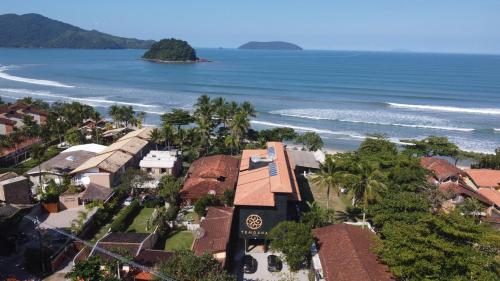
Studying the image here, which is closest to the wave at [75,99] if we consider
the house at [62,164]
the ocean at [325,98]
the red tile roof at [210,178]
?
the ocean at [325,98]

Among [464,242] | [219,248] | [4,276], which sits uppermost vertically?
[464,242]

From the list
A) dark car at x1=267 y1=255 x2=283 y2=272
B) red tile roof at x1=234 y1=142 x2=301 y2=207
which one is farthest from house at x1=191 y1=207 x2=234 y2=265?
dark car at x1=267 y1=255 x2=283 y2=272

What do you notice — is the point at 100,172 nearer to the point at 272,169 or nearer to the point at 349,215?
the point at 272,169

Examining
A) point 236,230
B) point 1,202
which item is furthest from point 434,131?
point 1,202

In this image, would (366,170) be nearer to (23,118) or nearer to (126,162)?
(126,162)

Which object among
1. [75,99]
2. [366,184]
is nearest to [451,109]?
[366,184]

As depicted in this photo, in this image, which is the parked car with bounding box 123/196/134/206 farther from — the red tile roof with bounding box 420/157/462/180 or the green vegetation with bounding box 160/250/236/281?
the red tile roof with bounding box 420/157/462/180

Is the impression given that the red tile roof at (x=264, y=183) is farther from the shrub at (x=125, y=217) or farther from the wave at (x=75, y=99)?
the wave at (x=75, y=99)

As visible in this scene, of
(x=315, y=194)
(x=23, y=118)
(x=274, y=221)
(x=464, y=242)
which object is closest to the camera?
(x=464, y=242)
